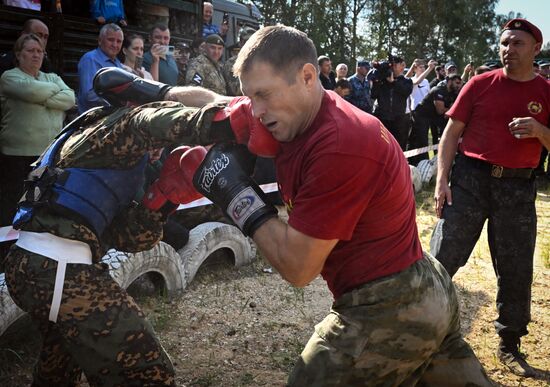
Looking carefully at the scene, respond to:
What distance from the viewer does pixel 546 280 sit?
5.48 meters

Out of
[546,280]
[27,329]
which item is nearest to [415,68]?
[546,280]

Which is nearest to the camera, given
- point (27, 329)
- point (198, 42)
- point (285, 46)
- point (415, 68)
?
point (285, 46)

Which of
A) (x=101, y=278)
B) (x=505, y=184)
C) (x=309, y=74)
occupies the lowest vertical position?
(x=101, y=278)

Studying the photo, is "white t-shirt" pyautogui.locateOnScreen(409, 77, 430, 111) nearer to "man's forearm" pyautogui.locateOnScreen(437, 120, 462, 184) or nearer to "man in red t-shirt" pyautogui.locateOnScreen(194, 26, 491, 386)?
"man's forearm" pyautogui.locateOnScreen(437, 120, 462, 184)

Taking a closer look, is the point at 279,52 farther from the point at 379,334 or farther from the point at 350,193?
the point at 379,334

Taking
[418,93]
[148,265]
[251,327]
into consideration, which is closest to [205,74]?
[148,265]

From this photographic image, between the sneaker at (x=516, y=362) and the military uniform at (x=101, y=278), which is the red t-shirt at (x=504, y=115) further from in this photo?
the military uniform at (x=101, y=278)

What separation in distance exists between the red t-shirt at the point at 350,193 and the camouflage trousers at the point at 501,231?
5.18 feet

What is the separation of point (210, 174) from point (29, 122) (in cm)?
307

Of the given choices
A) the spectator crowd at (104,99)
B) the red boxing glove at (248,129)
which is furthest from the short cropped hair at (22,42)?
the red boxing glove at (248,129)

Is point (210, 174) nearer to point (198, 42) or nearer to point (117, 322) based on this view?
point (117, 322)

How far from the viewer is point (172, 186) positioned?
265 cm

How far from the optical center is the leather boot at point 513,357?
374 centimetres

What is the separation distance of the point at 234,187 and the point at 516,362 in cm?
271
